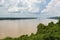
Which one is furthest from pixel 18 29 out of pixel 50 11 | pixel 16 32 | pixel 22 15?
pixel 50 11

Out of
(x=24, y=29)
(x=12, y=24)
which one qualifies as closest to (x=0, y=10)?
(x=12, y=24)

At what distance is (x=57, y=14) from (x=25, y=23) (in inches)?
18.1

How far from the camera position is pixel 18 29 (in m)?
2.41

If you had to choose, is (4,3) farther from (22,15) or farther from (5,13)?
(22,15)

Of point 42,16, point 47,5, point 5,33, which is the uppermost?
point 47,5

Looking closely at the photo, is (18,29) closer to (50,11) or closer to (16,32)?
(16,32)

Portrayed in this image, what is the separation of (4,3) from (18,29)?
0.41 meters

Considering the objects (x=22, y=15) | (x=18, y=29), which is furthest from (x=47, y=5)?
(x=18, y=29)

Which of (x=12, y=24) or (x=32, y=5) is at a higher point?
(x=32, y=5)

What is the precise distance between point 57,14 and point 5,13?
28.0 inches

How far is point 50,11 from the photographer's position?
2.38 meters

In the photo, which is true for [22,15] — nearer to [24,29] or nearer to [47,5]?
[24,29]

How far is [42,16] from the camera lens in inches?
94.2

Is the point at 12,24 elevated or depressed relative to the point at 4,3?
depressed
